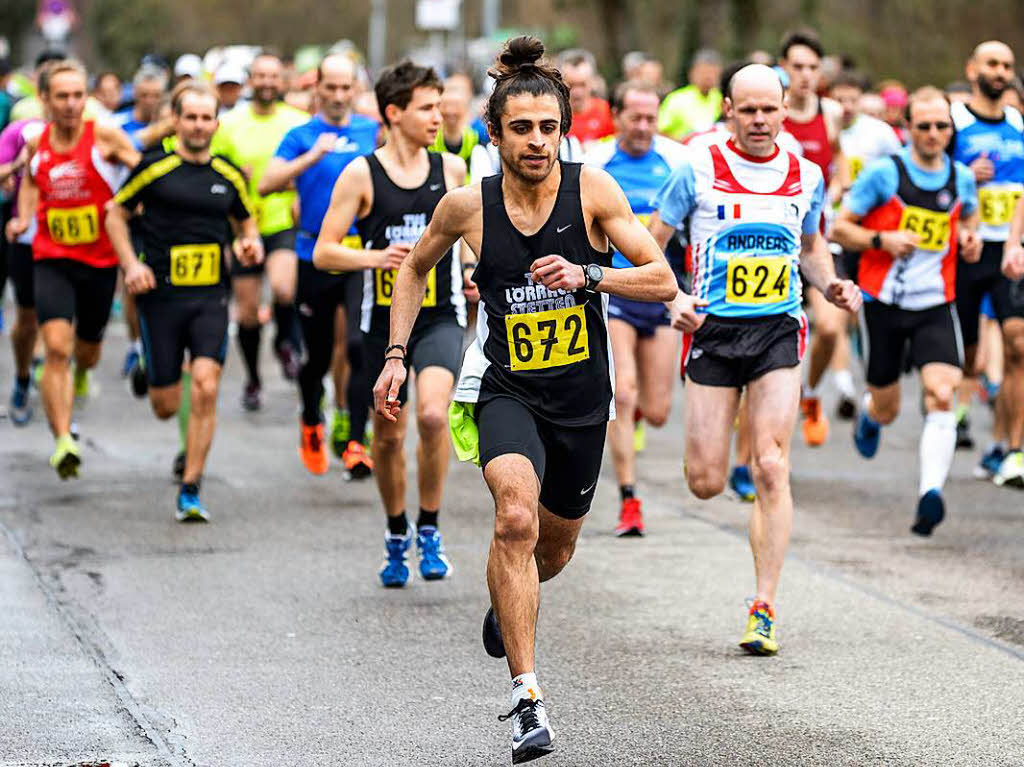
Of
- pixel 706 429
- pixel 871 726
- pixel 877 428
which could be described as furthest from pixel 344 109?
pixel 871 726

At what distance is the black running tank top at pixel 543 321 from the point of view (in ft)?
19.3

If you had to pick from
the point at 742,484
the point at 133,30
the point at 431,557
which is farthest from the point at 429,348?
the point at 133,30

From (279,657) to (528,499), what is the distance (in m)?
1.62

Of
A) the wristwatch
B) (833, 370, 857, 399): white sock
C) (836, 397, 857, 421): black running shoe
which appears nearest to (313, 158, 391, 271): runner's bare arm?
the wristwatch

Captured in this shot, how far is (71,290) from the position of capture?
10.7 meters

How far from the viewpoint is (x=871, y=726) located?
5.97 metres

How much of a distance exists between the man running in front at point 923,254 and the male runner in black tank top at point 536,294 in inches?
143

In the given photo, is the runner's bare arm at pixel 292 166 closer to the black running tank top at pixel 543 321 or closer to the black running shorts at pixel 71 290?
the black running shorts at pixel 71 290

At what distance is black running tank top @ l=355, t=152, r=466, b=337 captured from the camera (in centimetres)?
831

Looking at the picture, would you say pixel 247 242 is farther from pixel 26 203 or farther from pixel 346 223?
pixel 346 223

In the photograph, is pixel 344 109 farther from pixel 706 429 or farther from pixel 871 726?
pixel 871 726

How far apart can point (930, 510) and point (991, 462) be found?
227 centimetres

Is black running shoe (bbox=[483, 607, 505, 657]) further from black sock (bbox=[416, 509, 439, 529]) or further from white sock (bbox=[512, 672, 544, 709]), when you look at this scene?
black sock (bbox=[416, 509, 439, 529])

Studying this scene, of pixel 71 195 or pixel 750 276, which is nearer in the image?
pixel 750 276
